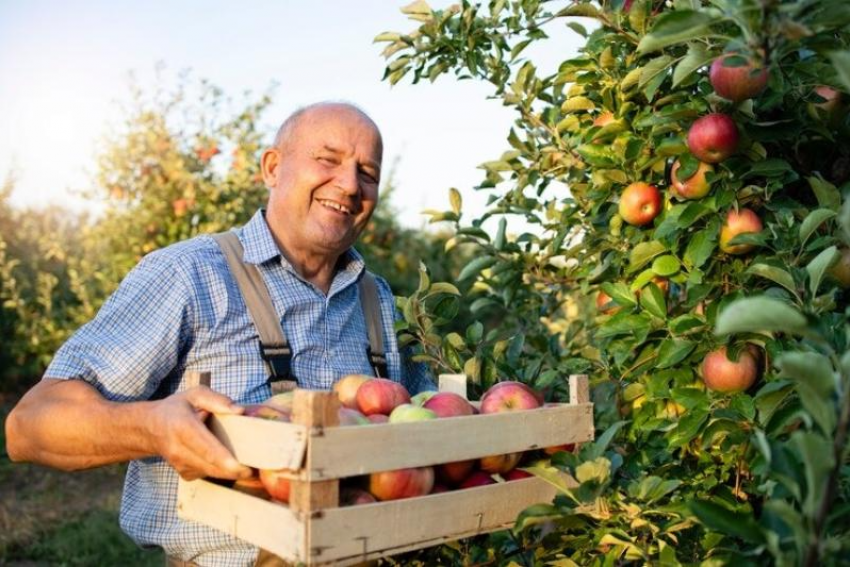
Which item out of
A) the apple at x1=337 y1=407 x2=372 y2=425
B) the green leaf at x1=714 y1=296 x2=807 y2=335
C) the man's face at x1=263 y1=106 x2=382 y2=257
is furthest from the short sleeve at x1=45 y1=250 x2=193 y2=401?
the green leaf at x1=714 y1=296 x2=807 y2=335

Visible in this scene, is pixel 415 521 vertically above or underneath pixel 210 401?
underneath

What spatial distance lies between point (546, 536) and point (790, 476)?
675 millimetres

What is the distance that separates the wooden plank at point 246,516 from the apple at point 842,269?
1.09 meters

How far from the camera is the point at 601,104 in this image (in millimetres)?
1927

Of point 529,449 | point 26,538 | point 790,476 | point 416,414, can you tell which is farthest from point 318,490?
point 26,538

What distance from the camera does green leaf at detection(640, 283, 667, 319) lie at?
170 cm

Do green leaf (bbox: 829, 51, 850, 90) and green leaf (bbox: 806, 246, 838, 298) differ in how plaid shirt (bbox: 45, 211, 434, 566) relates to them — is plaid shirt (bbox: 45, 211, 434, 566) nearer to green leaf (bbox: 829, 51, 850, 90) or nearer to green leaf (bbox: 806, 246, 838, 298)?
green leaf (bbox: 806, 246, 838, 298)

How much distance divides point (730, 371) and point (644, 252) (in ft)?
0.99

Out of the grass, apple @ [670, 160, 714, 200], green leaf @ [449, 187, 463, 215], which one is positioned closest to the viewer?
apple @ [670, 160, 714, 200]

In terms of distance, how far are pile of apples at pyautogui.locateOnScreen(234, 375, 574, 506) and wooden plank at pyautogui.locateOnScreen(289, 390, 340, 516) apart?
1.7 inches

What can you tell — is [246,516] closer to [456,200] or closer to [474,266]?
[474,266]

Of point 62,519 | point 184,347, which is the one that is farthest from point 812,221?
point 62,519

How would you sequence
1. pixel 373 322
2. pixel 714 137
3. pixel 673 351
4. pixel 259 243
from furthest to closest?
pixel 373 322 < pixel 259 243 < pixel 673 351 < pixel 714 137

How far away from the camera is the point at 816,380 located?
34.3 inches
